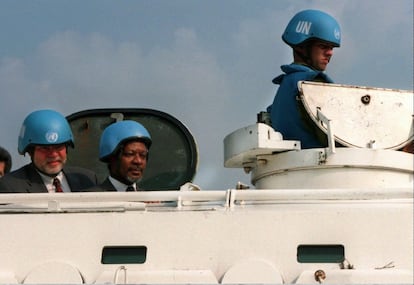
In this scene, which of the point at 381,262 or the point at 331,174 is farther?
the point at 331,174

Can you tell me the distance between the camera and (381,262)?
689cm

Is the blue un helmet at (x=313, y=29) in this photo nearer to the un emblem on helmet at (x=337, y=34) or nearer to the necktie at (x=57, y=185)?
the un emblem on helmet at (x=337, y=34)

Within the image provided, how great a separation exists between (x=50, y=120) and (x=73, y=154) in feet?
7.20

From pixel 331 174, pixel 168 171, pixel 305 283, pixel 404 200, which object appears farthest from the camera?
pixel 168 171

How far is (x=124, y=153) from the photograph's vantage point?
8.62 metres

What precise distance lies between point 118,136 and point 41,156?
25.7 inches

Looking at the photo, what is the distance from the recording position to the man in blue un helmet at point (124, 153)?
8.59m

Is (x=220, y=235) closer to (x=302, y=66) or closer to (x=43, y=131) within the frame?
(x=43, y=131)

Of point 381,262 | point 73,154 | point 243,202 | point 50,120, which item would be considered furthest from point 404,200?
point 73,154

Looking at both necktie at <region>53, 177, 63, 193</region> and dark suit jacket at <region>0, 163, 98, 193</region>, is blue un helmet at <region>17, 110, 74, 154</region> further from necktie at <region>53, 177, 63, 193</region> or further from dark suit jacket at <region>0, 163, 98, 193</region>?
necktie at <region>53, 177, 63, 193</region>

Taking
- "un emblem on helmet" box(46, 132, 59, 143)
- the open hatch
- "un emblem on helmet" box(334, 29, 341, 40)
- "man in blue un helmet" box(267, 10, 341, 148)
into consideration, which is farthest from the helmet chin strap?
"un emblem on helmet" box(46, 132, 59, 143)

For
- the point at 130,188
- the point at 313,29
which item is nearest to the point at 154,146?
the point at 130,188

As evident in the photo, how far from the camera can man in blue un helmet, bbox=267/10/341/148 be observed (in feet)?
27.9

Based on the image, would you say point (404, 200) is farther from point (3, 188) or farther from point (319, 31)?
point (3, 188)
